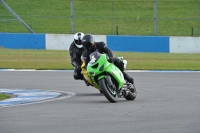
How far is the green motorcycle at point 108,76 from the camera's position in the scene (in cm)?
1298

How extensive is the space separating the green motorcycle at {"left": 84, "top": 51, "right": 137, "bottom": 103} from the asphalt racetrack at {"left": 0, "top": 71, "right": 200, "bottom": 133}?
0.20 m

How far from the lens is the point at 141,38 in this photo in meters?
31.7

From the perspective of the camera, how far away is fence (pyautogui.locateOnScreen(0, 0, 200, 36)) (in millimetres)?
36625

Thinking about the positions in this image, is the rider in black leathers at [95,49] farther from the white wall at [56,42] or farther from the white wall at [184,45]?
the white wall at [56,42]

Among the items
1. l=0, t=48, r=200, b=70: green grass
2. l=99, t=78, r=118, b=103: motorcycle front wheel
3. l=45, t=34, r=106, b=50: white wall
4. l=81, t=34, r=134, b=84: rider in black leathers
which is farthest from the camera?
l=45, t=34, r=106, b=50: white wall

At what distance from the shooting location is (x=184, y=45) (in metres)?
31.5

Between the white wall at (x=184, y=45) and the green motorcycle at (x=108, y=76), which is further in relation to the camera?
the white wall at (x=184, y=45)

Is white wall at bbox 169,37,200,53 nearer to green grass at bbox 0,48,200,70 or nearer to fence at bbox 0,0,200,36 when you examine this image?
green grass at bbox 0,48,200,70

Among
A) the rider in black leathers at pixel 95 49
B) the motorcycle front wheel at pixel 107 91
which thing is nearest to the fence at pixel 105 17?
the rider in black leathers at pixel 95 49

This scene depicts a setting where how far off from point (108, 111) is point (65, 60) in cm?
1583

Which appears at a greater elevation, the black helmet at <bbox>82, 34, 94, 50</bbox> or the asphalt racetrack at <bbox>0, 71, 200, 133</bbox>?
the black helmet at <bbox>82, 34, 94, 50</bbox>

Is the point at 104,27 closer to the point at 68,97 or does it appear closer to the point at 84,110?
the point at 68,97

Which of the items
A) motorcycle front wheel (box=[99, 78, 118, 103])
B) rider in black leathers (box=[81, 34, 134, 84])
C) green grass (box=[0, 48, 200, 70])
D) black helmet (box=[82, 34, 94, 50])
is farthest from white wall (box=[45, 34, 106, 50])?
motorcycle front wheel (box=[99, 78, 118, 103])

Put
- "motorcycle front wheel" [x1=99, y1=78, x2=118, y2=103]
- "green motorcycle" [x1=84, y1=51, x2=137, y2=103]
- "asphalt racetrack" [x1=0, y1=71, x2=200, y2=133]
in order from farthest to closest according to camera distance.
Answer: "green motorcycle" [x1=84, y1=51, x2=137, y2=103]
"motorcycle front wheel" [x1=99, y1=78, x2=118, y2=103]
"asphalt racetrack" [x1=0, y1=71, x2=200, y2=133]
